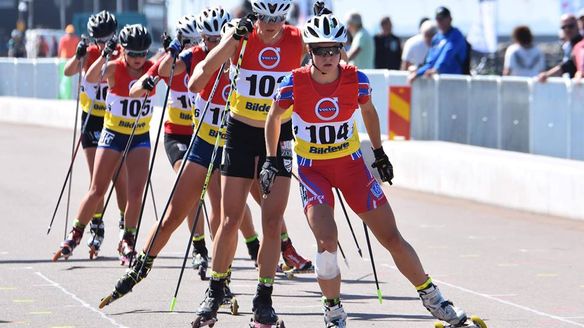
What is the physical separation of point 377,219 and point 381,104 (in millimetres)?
11818

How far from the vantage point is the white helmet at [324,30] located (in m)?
9.24

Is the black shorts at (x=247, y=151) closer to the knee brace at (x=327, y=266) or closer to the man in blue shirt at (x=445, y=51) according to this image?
the knee brace at (x=327, y=266)

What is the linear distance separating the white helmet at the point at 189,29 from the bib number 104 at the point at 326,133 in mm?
2589

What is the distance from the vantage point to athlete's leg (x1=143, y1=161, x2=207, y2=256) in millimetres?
10711

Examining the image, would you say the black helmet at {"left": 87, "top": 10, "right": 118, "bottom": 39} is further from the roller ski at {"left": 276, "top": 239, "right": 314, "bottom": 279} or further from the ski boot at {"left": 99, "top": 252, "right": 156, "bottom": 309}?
the ski boot at {"left": 99, "top": 252, "right": 156, "bottom": 309}

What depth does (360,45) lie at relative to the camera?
22.7 metres

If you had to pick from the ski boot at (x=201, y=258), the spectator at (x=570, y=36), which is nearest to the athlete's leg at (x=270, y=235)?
the ski boot at (x=201, y=258)

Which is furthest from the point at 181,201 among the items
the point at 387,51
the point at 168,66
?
the point at 387,51

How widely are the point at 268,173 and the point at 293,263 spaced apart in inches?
123

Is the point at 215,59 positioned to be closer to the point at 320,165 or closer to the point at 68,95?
the point at 320,165

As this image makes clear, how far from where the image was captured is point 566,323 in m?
10.1

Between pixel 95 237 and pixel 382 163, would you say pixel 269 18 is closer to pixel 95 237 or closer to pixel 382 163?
pixel 382 163

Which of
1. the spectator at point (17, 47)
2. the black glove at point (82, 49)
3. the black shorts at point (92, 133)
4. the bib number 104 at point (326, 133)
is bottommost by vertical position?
the spectator at point (17, 47)

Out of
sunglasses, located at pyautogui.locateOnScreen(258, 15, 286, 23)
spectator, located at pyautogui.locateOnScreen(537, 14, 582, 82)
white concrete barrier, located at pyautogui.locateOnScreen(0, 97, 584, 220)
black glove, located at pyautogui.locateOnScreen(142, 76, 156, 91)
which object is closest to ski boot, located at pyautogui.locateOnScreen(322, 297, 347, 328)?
sunglasses, located at pyautogui.locateOnScreen(258, 15, 286, 23)
